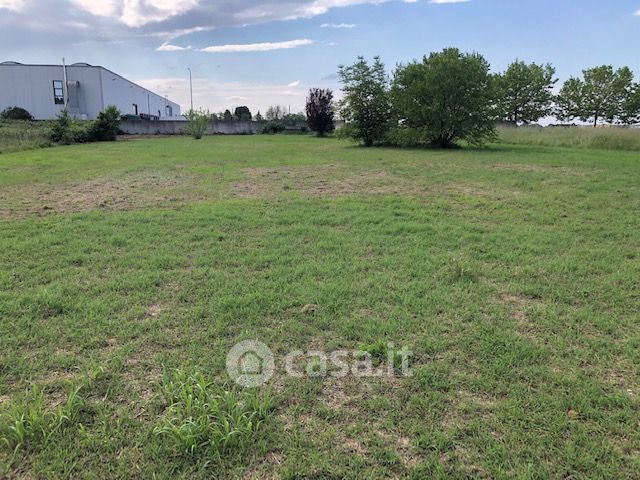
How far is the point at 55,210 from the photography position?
6711 millimetres

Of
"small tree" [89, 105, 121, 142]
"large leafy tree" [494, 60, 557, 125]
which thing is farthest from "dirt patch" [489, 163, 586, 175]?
"large leafy tree" [494, 60, 557, 125]

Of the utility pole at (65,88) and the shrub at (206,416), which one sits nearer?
the shrub at (206,416)

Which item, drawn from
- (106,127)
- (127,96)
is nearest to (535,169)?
(106,127)

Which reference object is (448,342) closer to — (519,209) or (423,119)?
(519,209)

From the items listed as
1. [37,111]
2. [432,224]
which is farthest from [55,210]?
[37,111]

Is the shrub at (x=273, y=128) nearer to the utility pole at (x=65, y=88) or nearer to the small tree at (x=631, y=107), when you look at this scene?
the utility pole at (x=65, y=88)

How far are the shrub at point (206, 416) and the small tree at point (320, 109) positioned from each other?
39.1 meters

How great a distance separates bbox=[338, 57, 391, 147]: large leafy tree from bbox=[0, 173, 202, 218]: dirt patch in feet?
46.8

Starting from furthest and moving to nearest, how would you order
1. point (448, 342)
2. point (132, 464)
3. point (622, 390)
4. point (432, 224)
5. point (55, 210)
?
1. point (55, 210)
2. point (432, 224)
3. point (448, 342)
4. point (622, 390)
5. point (132, 464)

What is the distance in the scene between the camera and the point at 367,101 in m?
22.8

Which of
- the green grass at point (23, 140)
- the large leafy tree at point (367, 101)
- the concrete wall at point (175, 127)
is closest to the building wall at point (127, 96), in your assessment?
the concrete wall at point (175, 127)

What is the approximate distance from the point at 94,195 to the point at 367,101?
17.3 metres

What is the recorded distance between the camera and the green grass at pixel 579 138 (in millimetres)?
19734

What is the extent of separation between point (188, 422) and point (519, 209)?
19.9ft
